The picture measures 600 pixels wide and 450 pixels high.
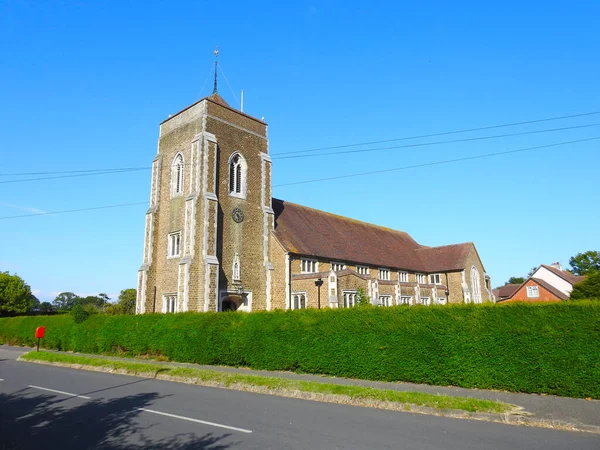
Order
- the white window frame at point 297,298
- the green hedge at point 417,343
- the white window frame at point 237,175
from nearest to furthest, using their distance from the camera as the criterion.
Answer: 1. the green hedge at point 417,343
2. the white window frame at point 297,298
3. the white window frame at point 237,175

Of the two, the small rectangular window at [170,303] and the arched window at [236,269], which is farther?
the arched window at [236,269]

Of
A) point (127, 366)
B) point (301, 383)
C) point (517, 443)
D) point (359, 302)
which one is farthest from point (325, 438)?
point (359, 302)

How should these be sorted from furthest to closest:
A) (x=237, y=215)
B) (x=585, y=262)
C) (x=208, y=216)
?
(x=585, y=262) → (x=237, y=215) → (x=208, y=216)

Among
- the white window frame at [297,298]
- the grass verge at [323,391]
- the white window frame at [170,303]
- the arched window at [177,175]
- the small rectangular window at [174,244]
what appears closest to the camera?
the grass verge at [323,391]

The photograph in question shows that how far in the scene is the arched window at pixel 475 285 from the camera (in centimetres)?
4006

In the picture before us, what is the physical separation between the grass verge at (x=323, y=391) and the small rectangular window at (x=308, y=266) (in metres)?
14.3

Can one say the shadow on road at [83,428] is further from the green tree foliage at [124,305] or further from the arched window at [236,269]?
the green tree foliage at [124,305]

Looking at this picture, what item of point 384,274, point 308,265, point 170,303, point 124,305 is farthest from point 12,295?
point 384,274

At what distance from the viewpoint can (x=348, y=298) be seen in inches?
1056

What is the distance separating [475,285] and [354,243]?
13.9m

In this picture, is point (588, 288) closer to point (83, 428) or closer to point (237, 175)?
point (237, 175)

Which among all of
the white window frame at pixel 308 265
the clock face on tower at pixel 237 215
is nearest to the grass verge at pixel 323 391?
the clock face on tower at pixel 237 215

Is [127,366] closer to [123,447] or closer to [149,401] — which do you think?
[149,401]

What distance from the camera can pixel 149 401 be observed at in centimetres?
1006
